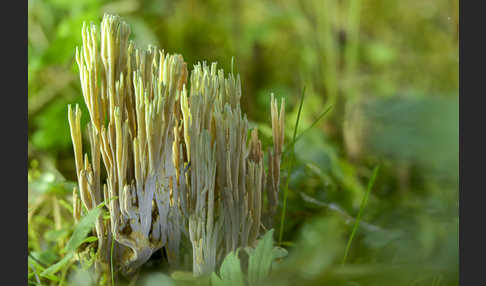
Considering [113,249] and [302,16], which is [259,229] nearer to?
[113,249]

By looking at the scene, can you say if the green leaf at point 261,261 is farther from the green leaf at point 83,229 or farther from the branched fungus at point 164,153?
the green leaf at point 83,229

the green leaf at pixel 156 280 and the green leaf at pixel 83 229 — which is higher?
the green leaf at pixel 83 229

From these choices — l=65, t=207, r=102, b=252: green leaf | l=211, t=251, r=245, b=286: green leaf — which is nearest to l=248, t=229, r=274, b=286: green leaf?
l=211, t=251, r=245, b=286: green leaf

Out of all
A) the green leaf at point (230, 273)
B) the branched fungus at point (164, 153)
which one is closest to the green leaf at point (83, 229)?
the branched fungus at point (164, 153)

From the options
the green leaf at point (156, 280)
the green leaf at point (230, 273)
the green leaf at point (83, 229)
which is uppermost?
the green leaf at point (83, 229)

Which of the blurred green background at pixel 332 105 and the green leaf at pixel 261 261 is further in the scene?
the blurred green background at pixel 332 105

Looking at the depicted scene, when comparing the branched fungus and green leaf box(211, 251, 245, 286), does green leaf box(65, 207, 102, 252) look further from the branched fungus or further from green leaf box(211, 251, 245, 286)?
green leaf box(211, 251, 245, 286)

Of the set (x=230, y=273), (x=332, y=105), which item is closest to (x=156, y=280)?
(x=230, y=273)

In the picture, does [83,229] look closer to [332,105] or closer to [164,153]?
[164,153]
